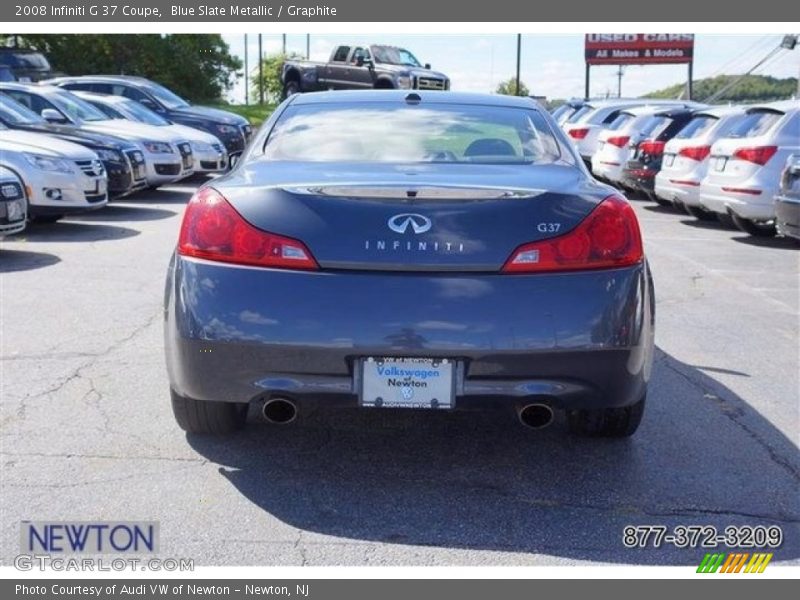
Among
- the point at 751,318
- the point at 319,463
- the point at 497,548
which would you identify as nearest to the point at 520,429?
the point at 319,463

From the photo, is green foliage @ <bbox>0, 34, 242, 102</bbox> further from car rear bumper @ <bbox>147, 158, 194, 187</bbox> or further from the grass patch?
car rear bumper @ <bbox>147, 158, 194, 187</bbox>

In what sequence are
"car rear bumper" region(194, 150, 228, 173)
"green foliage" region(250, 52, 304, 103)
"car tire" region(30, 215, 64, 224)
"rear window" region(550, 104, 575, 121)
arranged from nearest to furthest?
1. "car tire" region(30, 215, 64, 224)
2. "car rear bumper" region(194, 150, 228, 173)
3. "rear window" region(550, 104, 575, 121)
4. "green foliage" region(250, 52, 304, 103)

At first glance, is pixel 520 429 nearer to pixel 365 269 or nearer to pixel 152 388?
pixel 365 269

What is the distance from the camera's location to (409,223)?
414 cm

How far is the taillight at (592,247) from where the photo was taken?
4145 mm

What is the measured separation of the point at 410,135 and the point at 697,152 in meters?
11.0

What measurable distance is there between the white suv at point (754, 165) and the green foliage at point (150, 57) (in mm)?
30473

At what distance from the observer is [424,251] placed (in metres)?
4.10

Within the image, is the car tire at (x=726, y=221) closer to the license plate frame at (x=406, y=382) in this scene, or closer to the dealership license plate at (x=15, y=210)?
the dealership license plate at (x=15, y=210)

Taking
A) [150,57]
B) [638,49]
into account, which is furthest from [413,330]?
[638,49]

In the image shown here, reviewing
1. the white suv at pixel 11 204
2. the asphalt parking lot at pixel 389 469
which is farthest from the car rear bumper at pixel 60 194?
the asphalt parking lot at pixel 389 469

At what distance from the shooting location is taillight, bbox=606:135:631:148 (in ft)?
63.7

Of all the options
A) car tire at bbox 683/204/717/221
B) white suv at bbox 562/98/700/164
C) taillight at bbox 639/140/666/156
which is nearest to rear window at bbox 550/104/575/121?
white suv at bbox 562/98/700/164

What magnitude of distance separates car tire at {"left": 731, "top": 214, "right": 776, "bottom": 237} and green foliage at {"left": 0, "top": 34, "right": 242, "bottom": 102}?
3070 cm
